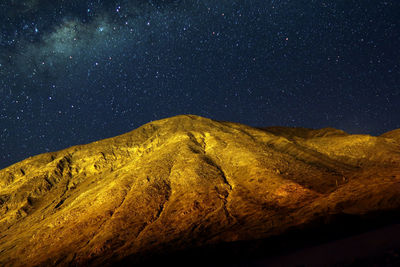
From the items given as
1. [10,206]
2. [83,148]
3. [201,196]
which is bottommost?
[201,196]

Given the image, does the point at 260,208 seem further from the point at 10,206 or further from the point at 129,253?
the point at 10,206

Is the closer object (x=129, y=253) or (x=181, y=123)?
(x=129, y=253)

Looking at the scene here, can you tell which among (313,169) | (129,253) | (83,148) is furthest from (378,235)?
(83,148)

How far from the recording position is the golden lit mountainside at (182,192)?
27.3 meters

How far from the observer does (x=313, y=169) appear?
4312 cm

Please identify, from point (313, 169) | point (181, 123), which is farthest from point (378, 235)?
point (181, 123)

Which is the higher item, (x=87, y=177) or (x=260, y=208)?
(x=87, y=177)

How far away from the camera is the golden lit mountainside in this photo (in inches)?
1073

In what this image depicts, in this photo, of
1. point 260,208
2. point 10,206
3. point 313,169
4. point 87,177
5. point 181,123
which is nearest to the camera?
point 260,208

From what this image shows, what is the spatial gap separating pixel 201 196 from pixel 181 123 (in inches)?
1550

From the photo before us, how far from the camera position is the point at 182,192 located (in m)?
40.3

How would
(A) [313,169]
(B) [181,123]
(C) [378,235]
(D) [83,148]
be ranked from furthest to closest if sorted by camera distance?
(B) [181,123] → (D) [83,148] → (A) [313,169] → (C) [378,235]

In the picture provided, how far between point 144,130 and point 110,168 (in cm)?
1952

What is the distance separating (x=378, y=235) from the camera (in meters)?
17.6
